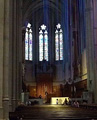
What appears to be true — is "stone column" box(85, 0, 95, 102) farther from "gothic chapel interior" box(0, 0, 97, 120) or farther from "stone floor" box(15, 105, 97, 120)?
"stone floor" box(15, 105, 97, 120)

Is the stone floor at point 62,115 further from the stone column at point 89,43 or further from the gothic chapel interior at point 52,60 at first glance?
the stone column at point 89,43

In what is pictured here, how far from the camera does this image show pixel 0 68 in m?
12.2

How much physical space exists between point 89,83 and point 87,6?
8.26 metres

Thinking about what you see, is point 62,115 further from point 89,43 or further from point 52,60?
point 52,60

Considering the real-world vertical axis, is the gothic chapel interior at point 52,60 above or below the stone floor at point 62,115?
above

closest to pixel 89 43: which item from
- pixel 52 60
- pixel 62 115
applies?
pixel 62 115

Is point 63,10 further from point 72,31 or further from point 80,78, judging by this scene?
point 80,78

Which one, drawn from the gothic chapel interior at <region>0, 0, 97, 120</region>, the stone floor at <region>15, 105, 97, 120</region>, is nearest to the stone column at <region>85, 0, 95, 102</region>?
the gothic chapel interior at <region>0, 0, 97, 120</region>

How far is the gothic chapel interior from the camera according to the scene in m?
17.3

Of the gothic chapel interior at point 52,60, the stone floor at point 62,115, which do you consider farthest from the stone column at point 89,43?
the stone floor at point 62,115

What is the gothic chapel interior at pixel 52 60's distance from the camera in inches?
681

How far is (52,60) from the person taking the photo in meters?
50.0

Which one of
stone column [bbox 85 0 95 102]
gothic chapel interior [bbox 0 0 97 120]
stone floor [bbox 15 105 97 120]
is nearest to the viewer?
stone floor [bbox 15 105 97 120]

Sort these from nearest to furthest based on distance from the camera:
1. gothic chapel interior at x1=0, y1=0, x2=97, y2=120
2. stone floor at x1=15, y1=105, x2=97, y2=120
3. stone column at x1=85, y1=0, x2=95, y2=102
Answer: stone floor at x1=15, y1=105, x2=97, y2=120 → gothic chapel interior at x1=0, y1=0, x2=97, y2=120 → stone column at x1=85, y1=0, x2=95, y2=102
